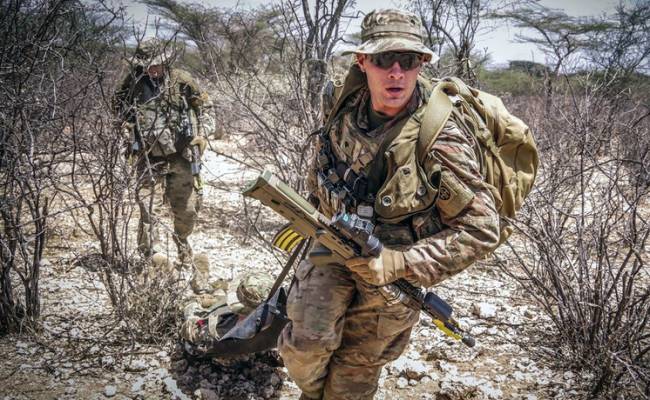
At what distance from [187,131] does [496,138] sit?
2.97 meters

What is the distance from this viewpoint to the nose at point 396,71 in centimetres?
210

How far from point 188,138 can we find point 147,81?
58 cm

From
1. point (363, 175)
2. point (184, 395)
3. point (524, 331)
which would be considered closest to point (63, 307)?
point (184, 395)

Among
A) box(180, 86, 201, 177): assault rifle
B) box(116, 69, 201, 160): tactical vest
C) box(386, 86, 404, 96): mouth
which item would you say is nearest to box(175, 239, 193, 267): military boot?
box(180, 86, 201, 177): assault rifle

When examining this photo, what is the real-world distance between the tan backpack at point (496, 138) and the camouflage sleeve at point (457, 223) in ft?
0.38

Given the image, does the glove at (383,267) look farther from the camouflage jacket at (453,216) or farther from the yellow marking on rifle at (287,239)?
the yellow marking on rifle at (287,239)

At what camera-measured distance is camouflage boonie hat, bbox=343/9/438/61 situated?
2.06 metres

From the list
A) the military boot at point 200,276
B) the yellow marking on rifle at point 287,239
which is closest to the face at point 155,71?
the military boot at point 200,276

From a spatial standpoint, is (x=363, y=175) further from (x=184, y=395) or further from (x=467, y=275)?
(x=467, y=275)

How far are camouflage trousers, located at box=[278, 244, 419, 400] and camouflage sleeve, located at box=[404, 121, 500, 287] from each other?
9.6 inches

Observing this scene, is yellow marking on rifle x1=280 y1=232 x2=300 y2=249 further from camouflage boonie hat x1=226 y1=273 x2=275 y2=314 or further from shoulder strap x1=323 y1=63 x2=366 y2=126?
shoulder strap x1=323 y1=63 x2=366 y2=126

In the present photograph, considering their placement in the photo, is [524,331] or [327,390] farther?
[524,331]

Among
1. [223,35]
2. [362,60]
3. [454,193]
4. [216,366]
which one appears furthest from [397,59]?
[223,35]

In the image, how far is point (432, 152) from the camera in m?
2.04
